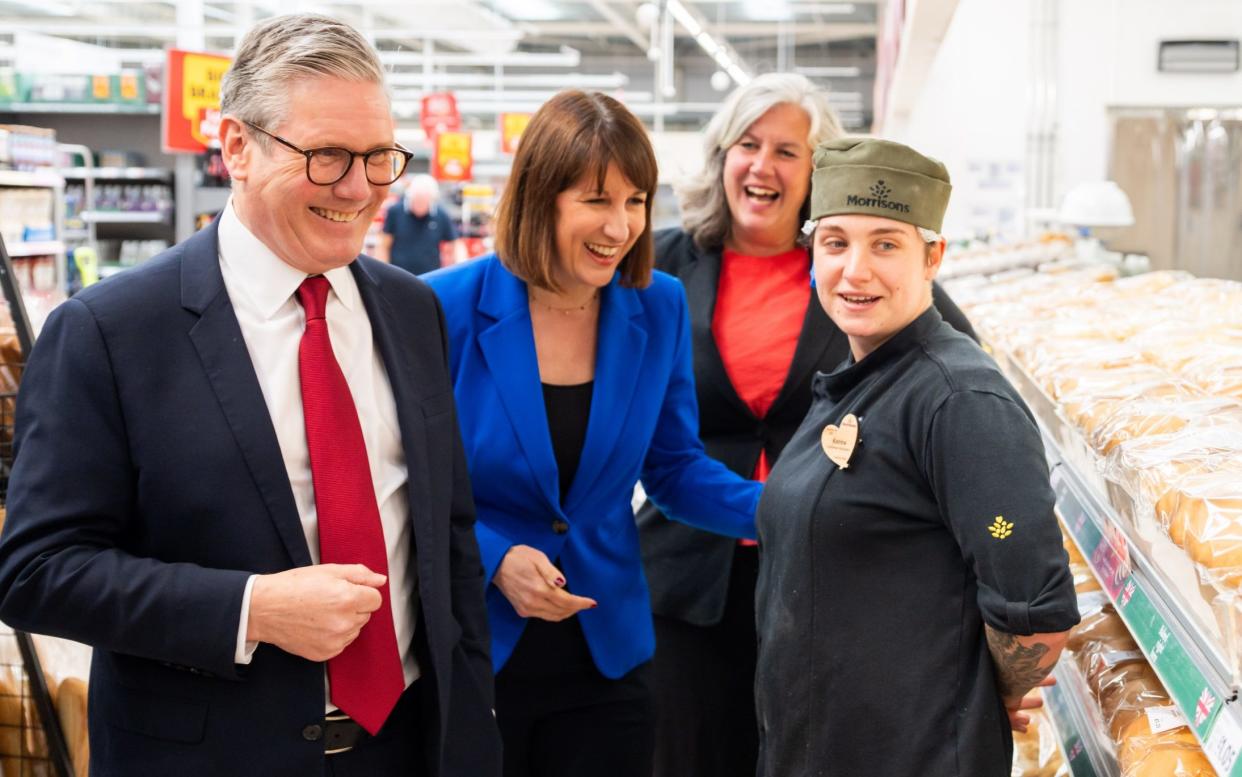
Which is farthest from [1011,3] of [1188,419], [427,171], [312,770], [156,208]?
[427,171]

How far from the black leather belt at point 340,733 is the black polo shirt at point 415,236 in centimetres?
1111

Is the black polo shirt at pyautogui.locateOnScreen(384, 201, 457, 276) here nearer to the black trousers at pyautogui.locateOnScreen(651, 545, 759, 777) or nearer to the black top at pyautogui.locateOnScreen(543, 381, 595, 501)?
the black trousers at pyautogui.locateOnScreen(651, 545, 759, 777)

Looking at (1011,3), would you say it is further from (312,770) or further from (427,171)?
(427,171)

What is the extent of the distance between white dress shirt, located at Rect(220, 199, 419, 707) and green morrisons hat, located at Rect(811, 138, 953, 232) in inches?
28.0

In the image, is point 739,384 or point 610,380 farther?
point 739,384

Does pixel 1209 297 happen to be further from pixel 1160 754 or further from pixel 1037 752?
pixel 1160 754

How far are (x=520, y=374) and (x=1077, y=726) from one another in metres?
1.13

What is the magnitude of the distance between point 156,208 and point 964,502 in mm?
13239

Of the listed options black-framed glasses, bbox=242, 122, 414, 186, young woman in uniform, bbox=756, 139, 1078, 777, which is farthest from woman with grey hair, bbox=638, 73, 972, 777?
black-framed glasses, bbox=242, 122, 414, 186

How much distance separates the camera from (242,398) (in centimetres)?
147

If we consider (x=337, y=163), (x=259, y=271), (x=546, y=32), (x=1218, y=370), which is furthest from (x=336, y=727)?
(x=546, y=32)

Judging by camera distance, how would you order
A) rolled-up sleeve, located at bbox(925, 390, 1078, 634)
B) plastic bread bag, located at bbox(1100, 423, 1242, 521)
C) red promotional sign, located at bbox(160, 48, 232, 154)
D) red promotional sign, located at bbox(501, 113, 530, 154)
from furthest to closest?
1. red promotional sign, located at bbox(501, 113, 530, 154)
2. red promotional sign, located at bbox(160, 48, 232, 154)
3. plastic bread bag, located at bbox(1100, 423, 1242, 521)
4. rolled-up sleeve, located at bbox(925, 390, 1078, 634)

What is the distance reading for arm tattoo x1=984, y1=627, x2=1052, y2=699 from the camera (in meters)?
1.56

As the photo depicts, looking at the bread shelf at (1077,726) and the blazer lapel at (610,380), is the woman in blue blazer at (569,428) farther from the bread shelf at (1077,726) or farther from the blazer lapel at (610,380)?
the bread shelf at (1077,726)
